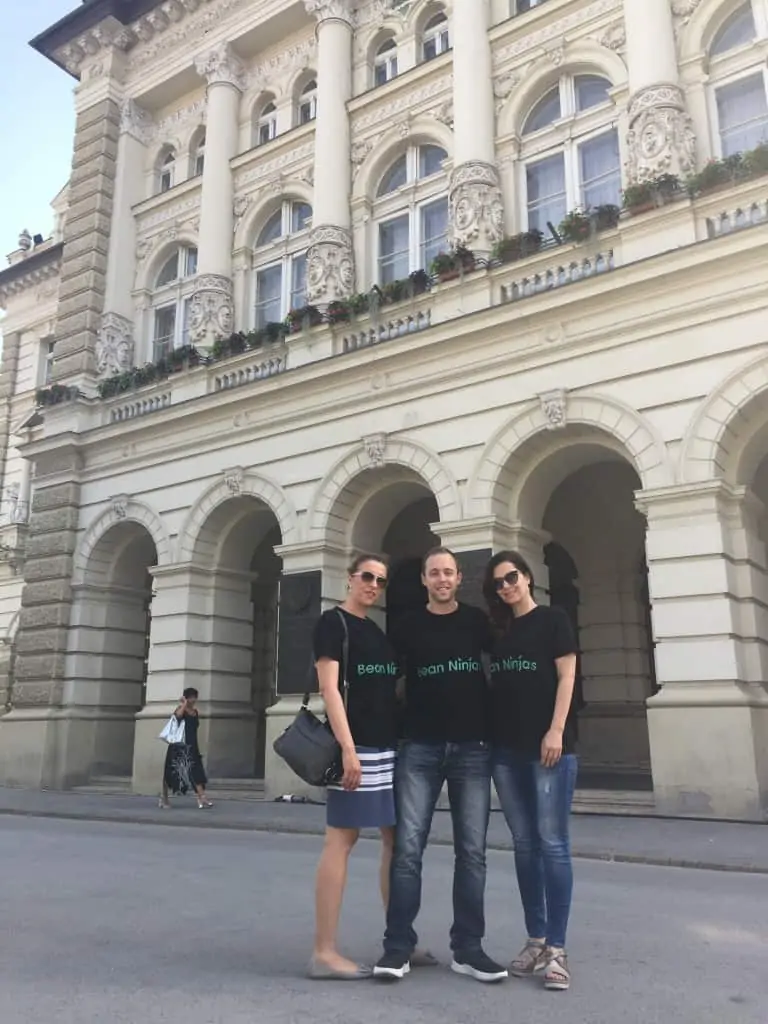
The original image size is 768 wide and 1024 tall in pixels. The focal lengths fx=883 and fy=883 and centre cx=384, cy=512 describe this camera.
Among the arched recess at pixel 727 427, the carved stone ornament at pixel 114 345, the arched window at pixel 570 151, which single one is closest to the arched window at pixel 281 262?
the carved stone ornament at pixel 114 345

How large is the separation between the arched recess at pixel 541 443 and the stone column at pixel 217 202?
8.33 metres

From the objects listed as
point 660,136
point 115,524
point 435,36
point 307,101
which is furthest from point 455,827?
point 307,101

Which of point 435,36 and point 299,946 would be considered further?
point 435,36

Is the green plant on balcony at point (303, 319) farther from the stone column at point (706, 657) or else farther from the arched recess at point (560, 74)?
the stone column at point (706, 657)

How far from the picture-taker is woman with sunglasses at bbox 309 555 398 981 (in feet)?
14.3

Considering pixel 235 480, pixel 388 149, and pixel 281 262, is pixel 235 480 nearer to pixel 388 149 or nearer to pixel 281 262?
pixel 281 262

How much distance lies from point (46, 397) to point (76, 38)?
10.3m

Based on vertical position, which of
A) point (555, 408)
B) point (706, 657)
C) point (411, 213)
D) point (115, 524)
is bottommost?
point (706, 657)

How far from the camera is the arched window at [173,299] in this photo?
71.6ft

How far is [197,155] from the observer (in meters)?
23.0

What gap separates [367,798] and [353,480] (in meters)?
11.9

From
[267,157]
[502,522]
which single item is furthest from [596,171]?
[267,157]

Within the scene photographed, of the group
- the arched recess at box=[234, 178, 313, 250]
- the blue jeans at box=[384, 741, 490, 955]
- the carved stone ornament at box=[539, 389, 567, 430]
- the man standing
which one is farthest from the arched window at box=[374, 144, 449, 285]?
the blue jeans at box=[384, 741, 490, 955]

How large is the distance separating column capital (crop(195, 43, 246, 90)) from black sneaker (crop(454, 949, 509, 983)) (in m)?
21.8
